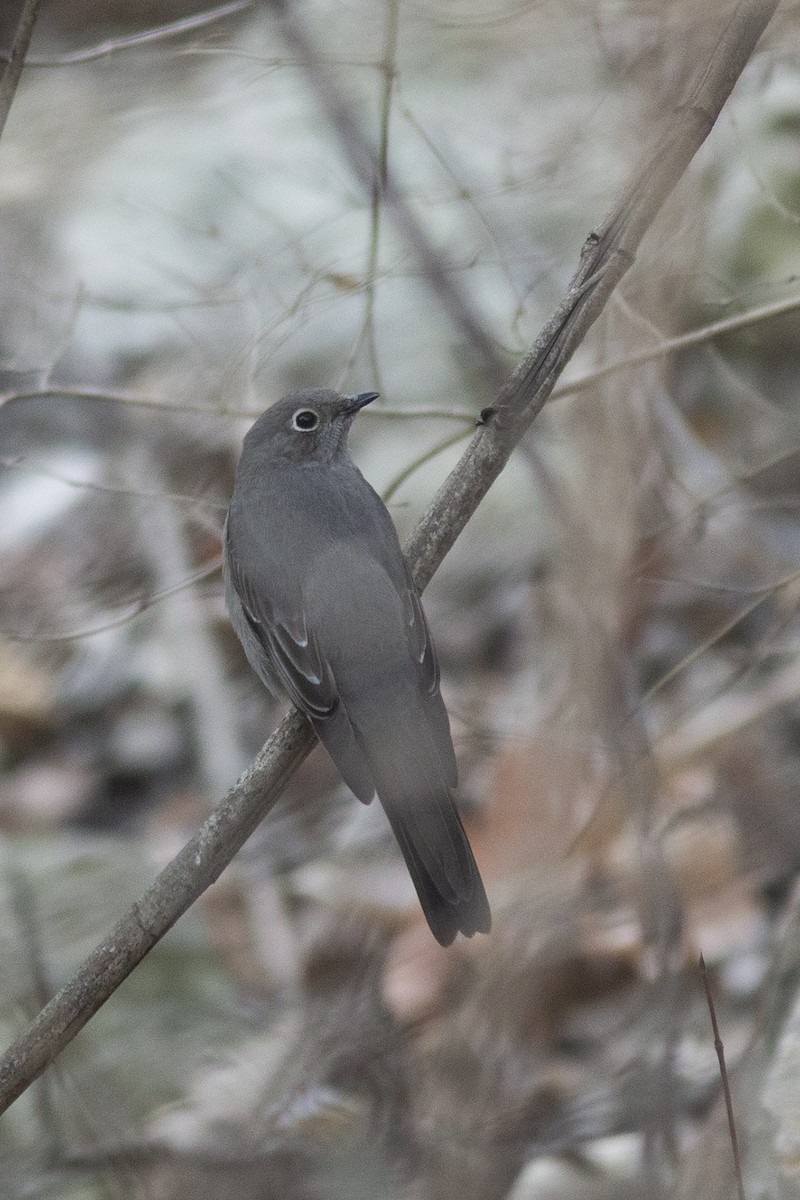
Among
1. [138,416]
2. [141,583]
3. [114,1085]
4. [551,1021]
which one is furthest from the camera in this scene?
[138,416]

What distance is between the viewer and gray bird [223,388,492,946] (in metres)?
3.62

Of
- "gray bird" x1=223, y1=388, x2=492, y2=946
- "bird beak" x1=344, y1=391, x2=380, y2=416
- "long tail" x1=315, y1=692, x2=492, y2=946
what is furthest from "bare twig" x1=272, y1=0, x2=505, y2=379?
"long tail" x1=315, y1=692, x2=492, y2=946

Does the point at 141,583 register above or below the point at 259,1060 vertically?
above

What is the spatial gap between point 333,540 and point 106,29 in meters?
6.01

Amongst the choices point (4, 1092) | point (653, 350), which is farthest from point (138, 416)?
point (4, 1092)

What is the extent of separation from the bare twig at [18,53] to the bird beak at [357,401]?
4.53 feet

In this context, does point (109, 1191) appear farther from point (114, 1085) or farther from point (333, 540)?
point (333, 540)

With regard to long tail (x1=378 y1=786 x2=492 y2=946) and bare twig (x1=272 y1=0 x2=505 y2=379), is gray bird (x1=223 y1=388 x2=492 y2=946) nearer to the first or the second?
long tail (x1=378 y1=786 x2=492 y2=946)

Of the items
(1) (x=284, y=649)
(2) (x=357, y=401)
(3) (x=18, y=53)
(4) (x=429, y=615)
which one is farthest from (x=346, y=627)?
(4) (x=429, y=615)

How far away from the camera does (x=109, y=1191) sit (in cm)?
361

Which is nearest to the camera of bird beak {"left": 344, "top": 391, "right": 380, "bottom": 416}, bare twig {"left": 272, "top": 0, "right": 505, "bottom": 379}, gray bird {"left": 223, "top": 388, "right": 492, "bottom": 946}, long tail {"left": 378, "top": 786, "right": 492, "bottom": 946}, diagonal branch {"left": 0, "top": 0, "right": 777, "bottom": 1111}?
diagonal branch {"left": 0, "top": 0, "right": 777, "bottom": 1111}

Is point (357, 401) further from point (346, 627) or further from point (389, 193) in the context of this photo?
point (389, 193)

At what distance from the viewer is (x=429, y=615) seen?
764 cm

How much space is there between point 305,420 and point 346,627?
0.85m
